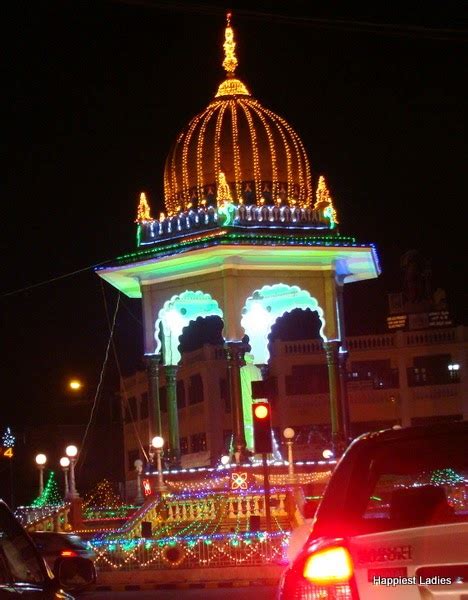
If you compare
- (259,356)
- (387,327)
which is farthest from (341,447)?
(387,327)

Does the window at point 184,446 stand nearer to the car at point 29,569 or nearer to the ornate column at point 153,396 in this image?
the ornate column at point 153,396

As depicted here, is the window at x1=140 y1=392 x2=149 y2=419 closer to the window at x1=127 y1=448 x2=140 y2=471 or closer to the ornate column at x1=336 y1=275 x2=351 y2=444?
the window at x1=127 y1=448 x2=140 y2=471

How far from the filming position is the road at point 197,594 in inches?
829

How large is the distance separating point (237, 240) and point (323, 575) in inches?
1029

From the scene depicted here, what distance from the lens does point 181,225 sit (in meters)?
33.0

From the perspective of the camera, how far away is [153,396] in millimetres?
33312

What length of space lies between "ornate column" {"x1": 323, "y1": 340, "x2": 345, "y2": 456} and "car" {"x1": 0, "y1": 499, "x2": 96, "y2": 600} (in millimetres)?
25414

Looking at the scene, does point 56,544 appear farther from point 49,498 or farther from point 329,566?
point 329,566

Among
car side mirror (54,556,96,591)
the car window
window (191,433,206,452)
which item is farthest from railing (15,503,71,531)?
the car window

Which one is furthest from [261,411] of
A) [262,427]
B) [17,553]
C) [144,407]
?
[144,407]

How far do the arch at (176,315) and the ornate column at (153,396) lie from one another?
0.30 m

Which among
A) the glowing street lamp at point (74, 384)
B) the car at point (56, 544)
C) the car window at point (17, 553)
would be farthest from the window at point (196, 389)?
the car window at point (17, 553)

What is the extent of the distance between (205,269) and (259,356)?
12.2 ft

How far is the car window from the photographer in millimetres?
6637
